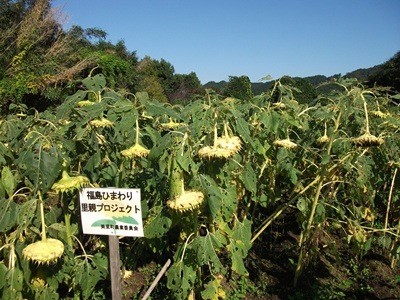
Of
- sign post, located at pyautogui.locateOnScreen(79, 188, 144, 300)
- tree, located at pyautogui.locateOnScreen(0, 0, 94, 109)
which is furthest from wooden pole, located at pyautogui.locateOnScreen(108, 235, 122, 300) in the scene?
tree, located at pyautogui.locateOnScreen(0, 0, 94, 109)

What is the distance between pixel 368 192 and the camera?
10.4 feet

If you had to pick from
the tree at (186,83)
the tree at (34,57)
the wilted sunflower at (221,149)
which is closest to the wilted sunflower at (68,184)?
the wilted sunflower at (221,149)

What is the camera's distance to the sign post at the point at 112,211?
1.76 meters

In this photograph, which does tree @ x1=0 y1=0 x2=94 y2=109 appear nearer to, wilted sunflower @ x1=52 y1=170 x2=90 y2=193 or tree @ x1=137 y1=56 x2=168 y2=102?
tree @ x1=137 y1=56 x2=168 y2=102

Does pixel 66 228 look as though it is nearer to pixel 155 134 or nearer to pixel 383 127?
pixel 155 134

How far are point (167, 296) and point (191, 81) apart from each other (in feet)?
119

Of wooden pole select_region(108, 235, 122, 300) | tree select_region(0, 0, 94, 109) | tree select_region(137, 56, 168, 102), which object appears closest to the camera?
wooden pole select_region(108, 235, 122, 300)

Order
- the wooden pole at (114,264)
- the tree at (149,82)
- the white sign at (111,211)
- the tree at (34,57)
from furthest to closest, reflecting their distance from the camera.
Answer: the tree at (149,82), the tree at (34,57), the wooden pole at (114,264), the white sign at (111,211)

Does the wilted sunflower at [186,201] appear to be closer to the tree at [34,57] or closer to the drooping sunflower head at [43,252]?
the drooping sunflower head at [43,252]

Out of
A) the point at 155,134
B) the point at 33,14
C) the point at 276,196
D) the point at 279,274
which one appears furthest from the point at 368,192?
the point at 33,14

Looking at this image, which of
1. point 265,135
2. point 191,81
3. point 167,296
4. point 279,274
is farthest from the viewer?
point 191,81

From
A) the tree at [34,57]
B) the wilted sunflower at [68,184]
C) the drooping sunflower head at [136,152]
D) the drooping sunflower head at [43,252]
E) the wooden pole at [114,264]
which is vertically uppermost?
the tree at [34,57]

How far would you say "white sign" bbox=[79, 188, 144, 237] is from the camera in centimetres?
176

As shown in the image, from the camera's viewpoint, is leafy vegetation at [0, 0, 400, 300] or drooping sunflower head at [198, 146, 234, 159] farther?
leafy vegetation at [0, 0, 400, 300]
